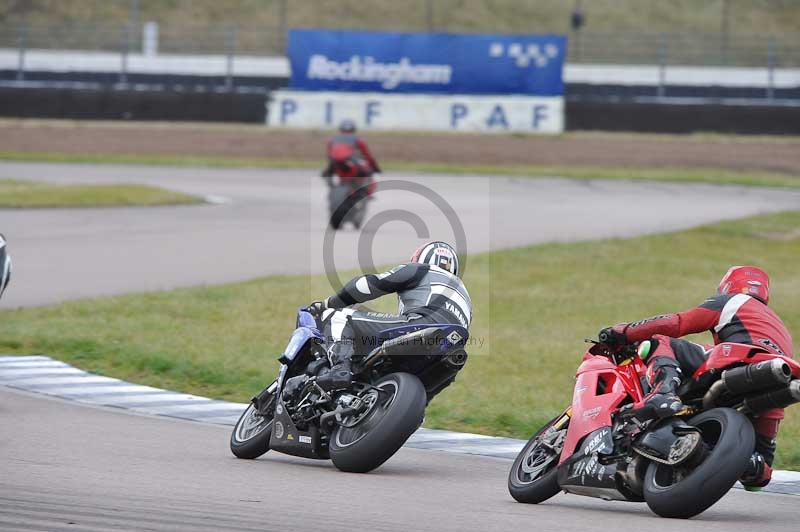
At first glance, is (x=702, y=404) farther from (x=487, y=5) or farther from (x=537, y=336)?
(x=487, y=5)

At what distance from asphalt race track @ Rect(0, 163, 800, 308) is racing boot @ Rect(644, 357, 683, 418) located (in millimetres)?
9129

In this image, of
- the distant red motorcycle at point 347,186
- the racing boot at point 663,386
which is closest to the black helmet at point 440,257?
the racing boot at point 663,386

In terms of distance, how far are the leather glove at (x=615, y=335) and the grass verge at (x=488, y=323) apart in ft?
7.58

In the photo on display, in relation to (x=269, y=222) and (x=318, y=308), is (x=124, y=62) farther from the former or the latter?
(x=318, y=308)

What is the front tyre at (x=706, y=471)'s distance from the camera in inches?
241

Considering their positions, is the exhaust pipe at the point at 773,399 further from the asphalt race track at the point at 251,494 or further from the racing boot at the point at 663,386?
the asphalt race track at the point at 251,494

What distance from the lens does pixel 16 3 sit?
58.7m

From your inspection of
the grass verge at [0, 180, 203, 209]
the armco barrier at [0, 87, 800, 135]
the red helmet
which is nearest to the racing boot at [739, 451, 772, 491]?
the red helmet

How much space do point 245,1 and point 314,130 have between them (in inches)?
985

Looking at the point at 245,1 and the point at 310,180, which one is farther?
the point at 245,1

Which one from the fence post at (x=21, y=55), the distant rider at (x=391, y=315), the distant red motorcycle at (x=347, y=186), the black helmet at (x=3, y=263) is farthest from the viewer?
the fence post at (x=21, y=55)

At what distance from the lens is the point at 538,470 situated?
714 cm

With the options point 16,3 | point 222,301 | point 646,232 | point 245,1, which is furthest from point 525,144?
point 16,3

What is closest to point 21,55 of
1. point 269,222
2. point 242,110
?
point 242,110
